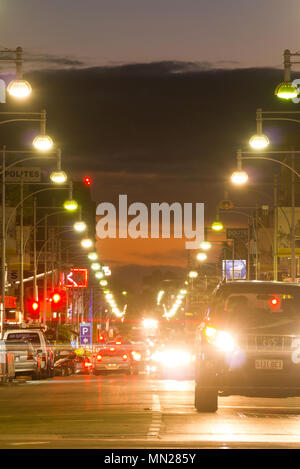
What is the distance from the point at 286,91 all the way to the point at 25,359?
1990cm

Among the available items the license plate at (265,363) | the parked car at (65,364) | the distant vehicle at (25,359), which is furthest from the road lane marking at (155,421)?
the parked car at (65,364)

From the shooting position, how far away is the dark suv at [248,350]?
16500 mm

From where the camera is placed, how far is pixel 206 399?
57.5 feet

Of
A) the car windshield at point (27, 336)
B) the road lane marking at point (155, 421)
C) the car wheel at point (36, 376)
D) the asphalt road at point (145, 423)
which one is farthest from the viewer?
the car windshield at point (27, 336)

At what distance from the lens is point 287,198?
102 m

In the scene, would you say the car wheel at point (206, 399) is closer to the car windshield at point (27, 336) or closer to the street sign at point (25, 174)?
the car windshield at point (27, 336)

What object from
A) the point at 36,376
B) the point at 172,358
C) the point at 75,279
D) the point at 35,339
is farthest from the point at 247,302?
the point at 75,279

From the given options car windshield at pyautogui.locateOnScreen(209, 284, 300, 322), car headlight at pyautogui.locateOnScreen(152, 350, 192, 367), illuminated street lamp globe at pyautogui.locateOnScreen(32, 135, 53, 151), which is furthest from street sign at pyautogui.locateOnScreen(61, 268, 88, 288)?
car windshield at pyautogui.locateOnScreen(209, 284, 300, 322)

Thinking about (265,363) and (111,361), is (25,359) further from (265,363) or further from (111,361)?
(265,363)

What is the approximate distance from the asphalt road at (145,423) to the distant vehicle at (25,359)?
62.9 ft

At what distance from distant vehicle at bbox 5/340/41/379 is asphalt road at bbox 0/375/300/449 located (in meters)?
19.2

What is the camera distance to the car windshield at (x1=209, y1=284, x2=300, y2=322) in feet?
55.1

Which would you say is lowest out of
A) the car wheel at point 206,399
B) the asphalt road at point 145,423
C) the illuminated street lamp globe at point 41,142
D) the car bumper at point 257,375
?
the asphalt road at point 145,423

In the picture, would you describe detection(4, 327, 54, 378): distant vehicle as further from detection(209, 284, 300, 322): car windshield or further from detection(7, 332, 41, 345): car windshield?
detection(209, 284, 300, 322): car windshield
